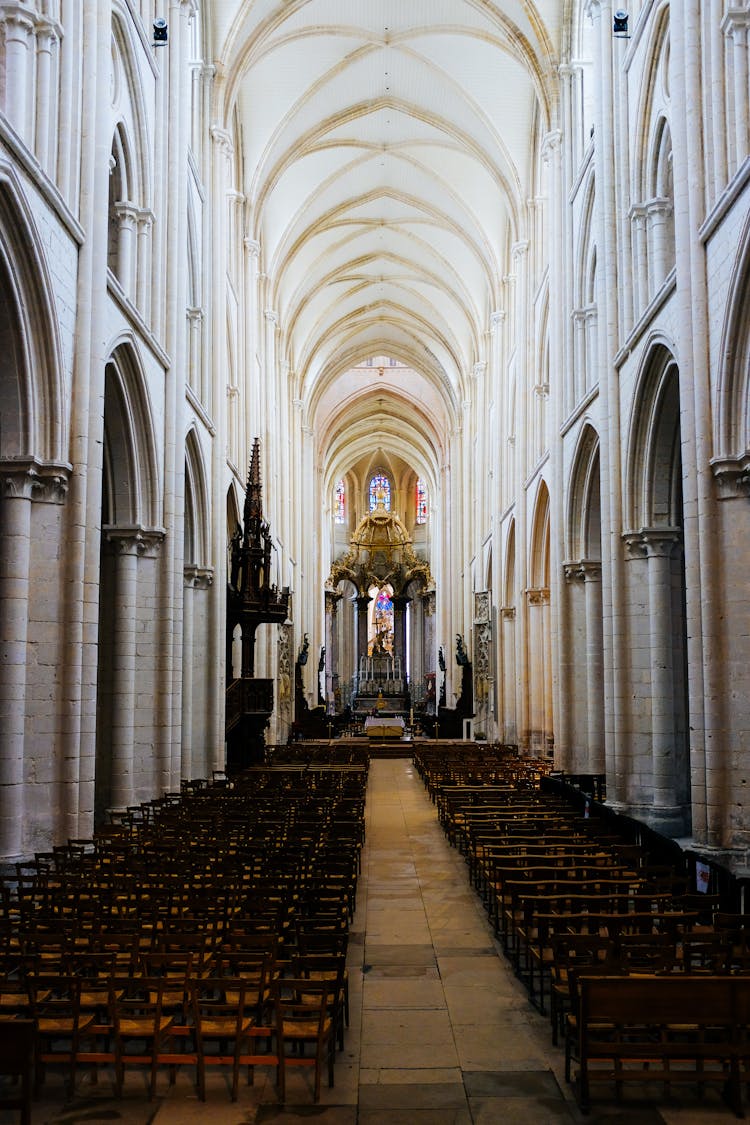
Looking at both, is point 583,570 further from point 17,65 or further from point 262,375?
point 262,375

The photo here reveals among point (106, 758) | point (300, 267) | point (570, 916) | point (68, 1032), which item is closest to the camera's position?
point (68, 1032)

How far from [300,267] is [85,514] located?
32965mm

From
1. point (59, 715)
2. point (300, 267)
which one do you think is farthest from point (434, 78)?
point (59, 715)

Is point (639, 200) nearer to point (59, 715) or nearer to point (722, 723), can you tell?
point (722, 723)

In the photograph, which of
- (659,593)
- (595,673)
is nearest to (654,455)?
(659,593)

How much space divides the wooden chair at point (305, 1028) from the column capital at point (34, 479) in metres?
7.81

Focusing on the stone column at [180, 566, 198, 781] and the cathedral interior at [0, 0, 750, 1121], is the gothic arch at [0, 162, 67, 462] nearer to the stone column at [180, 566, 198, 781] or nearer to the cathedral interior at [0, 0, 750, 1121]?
the cathedral interior at [0, 0, 750, 1121]

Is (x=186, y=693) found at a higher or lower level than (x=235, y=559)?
lower

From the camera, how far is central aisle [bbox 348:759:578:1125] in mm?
6230

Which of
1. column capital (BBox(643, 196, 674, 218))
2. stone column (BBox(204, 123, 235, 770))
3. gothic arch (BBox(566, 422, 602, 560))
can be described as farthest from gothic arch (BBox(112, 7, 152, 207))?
gothic arch (BBox(566, 422, 602, 560))

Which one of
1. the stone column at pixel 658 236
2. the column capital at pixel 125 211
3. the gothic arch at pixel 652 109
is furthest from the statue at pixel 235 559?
the gothic arch at pixel 652 109

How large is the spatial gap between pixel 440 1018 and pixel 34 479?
8.15 m

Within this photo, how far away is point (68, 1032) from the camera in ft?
20.6

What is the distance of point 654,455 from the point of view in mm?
17938
